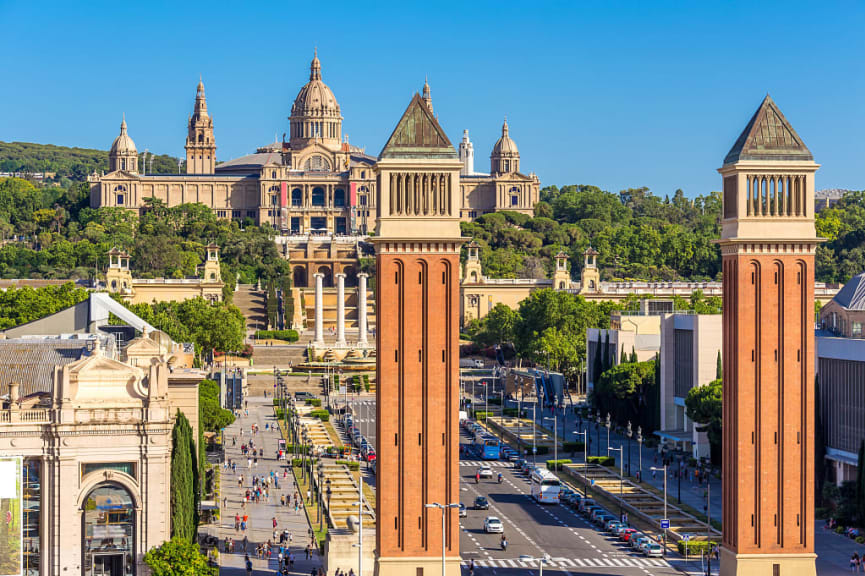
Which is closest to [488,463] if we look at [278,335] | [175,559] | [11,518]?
[175,559]

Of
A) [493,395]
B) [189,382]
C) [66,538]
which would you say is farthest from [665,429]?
[66,538]

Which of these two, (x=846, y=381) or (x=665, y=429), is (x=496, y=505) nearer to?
(x=846, y=381)

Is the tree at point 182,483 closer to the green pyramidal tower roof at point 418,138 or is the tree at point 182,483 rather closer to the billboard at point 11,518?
the billboard at point 11,518

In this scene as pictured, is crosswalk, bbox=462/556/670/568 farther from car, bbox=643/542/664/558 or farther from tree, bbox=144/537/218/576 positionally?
tree, bbox=144/537/218/576

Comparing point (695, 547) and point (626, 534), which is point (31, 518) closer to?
point (695, 547)

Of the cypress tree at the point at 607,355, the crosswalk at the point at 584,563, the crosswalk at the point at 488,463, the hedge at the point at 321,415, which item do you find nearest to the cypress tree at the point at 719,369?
the crosswalk at the point at 488,463

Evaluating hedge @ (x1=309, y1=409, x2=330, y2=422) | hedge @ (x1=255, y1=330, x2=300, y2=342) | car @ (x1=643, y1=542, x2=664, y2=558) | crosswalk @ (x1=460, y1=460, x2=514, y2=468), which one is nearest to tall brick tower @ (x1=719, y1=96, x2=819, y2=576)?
car @ (x1=643, y1=542, x2=664, y2=558)
